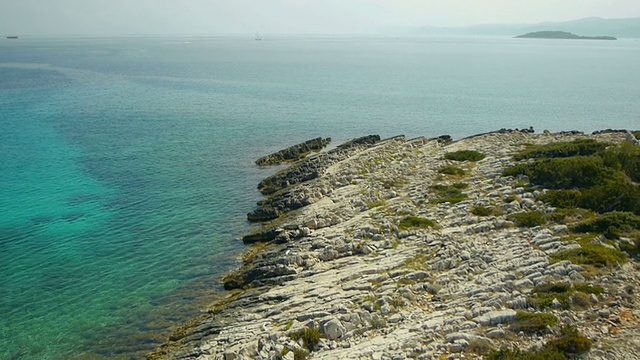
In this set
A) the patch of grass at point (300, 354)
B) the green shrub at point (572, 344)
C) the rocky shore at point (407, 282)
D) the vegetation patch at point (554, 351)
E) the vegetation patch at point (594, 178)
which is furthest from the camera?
the vegetation patch at point (594, 178)

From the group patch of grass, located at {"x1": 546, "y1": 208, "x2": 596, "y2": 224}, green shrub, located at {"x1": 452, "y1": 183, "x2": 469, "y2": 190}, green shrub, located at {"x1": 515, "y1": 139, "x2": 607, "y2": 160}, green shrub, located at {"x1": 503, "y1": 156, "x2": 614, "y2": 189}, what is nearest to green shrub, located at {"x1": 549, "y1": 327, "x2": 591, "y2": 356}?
patch of grass, located at {"x1": 546, "y1": 208, "x2": 596, "y2": 224}

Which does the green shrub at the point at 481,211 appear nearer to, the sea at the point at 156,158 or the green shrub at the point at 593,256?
the green shrub at the point at 593,256

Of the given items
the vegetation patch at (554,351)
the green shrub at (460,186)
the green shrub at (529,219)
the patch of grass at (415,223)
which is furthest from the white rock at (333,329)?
the green shrub at (460,186)

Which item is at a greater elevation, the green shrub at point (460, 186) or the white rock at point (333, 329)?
the green shrub at point (460, 186)

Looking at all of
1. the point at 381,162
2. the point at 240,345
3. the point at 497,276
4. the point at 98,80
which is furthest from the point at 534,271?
the point at 98,80

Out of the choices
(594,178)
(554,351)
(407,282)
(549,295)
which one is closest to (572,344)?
(554,351)

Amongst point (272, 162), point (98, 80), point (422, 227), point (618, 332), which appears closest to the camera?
point (618, 332)

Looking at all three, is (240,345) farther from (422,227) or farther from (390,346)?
(422,227)
